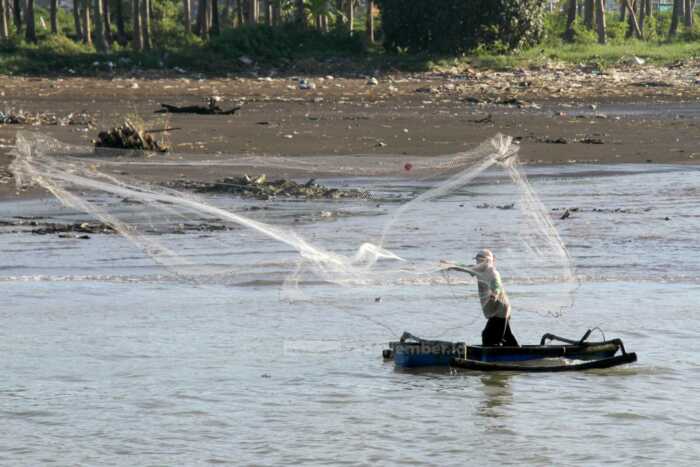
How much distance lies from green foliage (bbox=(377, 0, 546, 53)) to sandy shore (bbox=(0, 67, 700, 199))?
4.22 m

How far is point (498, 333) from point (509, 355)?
24 cm

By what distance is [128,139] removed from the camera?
26.2 meters

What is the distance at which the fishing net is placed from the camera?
16.8 m

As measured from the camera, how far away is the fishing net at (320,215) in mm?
16781

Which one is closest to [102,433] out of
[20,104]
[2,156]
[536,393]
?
[536,393]

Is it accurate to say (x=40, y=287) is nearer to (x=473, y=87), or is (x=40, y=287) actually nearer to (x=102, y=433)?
(x=102, y=433)

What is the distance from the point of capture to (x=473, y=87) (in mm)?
44344

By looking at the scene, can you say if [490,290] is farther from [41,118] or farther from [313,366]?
[41,118]

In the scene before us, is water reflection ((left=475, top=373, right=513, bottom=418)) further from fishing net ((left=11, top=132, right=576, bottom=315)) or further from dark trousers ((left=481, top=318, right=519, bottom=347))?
fishing net ((left=11, top=132, right=576, bottom=315))

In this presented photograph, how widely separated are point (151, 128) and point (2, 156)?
4106 millimetres

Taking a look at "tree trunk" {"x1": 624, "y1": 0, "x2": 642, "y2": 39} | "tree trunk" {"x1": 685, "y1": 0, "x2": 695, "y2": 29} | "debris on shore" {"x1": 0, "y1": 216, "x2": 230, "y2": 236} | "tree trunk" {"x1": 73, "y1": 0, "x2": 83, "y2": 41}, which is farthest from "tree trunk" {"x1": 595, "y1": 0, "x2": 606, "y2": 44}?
"debris on shore" {"x1": 0, "y1": 216, "x2": 230, "y2": 236}

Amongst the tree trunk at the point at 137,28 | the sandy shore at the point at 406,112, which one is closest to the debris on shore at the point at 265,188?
the sandy shore at the point at 406,112

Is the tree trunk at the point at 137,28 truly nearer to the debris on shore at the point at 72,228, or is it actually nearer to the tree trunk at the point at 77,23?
the tree trunk at the point at 77,23

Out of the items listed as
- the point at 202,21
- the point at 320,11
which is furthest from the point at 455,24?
the point at 202,21
